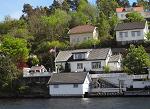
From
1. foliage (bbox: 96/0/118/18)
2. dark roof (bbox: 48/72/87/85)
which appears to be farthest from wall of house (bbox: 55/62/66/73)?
foliage (bbox: 96/0/118/18)

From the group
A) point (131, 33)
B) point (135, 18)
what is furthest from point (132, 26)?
point (135, 18)

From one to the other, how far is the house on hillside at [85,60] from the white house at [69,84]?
24.9 ft

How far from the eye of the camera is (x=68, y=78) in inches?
2918

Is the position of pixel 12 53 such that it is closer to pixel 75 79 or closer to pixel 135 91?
pixel 75 79

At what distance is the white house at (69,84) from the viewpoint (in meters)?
72.8

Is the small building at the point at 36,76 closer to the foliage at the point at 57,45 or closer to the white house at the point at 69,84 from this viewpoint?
the white house at the point at 69,84

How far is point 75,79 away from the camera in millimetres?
73438

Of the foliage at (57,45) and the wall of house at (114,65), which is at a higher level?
the foliage at (57,45)

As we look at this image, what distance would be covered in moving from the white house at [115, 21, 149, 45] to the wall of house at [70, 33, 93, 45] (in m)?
8.88

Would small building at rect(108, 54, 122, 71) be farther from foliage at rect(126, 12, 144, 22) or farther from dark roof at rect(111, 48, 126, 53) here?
foliage at rect(126, 12, 144, 22)

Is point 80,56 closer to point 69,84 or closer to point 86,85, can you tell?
point 86,85

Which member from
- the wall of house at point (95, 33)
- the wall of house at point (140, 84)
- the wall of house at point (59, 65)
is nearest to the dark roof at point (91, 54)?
the wall of house at point (59, 65)

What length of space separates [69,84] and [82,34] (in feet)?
89.2

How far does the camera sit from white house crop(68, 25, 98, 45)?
3856 inches
